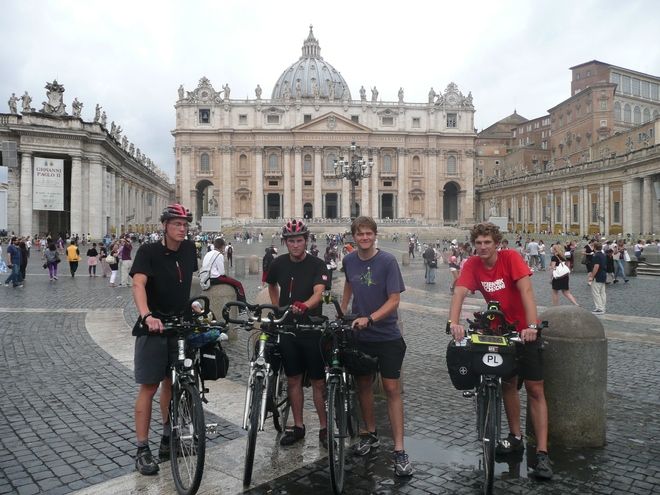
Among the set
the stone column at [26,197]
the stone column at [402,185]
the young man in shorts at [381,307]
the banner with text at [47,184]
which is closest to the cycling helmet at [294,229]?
the young man in shorts at [381,307]

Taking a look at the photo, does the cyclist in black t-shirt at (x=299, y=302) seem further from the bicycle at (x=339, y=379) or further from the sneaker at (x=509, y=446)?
the sneaker at (x=509, y=446)

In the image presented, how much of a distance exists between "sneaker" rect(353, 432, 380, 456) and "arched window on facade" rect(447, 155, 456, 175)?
80560mm

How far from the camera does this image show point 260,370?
4027 millimetres

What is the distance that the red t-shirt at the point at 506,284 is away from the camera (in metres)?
4.25

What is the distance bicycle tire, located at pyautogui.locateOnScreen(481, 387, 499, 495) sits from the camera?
375cm

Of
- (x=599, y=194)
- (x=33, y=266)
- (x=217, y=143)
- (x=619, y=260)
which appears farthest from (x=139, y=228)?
(x=619, y=260)

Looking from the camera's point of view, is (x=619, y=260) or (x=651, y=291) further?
(x=619, y=260)

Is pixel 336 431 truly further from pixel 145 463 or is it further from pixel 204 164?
pixel 204 164

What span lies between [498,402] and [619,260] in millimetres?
18753

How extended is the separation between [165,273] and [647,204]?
44.6 metres

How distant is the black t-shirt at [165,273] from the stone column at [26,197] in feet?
118

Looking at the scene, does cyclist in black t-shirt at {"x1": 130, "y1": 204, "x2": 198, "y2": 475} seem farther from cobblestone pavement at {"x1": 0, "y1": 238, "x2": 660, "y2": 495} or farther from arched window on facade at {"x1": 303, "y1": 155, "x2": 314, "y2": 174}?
arched window on facade at {"x1": 303, "y1": 155, "x2": 314, "y2": 174}

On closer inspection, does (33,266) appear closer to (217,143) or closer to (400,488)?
(400,488)

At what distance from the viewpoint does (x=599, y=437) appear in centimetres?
464
